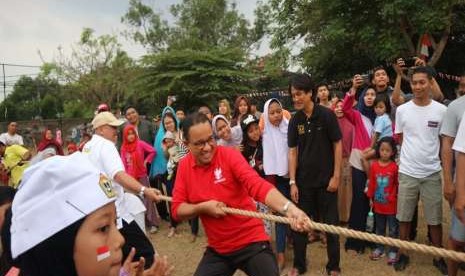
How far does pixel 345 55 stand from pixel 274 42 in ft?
9.89

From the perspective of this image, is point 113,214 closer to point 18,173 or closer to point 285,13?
point 18,173

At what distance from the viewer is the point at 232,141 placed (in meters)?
5.79

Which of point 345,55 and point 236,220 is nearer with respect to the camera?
point 236,220

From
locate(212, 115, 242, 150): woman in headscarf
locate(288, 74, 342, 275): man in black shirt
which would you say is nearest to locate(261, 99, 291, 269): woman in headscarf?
locate(288, 74, 342, 275): man in black shirt

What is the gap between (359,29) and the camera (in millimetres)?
15164

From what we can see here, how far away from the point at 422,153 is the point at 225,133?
2.44 meters

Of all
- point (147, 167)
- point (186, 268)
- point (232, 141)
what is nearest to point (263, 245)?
point (186, 268)

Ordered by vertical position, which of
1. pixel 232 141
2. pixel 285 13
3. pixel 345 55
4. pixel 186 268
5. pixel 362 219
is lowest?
pixel 186 268

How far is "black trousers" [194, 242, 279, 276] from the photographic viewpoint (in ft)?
9.36

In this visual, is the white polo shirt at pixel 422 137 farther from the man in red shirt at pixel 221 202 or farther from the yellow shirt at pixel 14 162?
the yellow shirt at pixel 14 162

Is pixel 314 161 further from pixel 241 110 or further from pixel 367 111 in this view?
pixel 241 110

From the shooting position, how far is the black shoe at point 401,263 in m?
4.56

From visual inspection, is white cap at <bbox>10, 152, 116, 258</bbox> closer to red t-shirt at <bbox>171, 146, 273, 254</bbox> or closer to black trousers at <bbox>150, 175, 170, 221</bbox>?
red t-shirt at <bbox>171, 146, 273, 254</bbox>

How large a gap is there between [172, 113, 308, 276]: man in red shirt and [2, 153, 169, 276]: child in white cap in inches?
60.2
